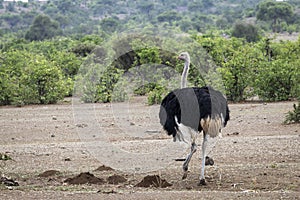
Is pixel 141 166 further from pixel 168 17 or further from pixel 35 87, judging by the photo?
pixel 168 17

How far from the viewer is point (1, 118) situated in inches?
749

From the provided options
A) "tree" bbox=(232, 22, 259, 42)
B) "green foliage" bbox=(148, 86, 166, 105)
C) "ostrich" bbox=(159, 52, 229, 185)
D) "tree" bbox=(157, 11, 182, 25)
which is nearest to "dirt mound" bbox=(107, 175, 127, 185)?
"ostrich" bbox=(159, 52, 229, 185)

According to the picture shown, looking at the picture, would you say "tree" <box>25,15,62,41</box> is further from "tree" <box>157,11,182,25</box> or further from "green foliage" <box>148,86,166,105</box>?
"green foliage" <box>148,86,166,105</box>

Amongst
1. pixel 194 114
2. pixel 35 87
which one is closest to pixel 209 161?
pixel 194 114

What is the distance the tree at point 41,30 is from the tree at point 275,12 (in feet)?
76.2

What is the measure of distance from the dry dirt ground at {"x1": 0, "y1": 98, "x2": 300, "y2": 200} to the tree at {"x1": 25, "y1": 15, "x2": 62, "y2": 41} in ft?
163

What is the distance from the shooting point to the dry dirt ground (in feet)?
23.6

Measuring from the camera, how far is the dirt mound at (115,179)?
26.4ft

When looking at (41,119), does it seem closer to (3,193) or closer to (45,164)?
(45,164)

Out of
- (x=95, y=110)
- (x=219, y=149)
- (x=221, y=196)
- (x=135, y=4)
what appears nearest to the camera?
(x=221, y=196)

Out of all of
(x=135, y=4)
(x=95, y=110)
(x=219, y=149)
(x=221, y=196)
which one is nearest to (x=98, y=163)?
(x=219, y=149)

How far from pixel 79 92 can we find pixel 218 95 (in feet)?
54.5

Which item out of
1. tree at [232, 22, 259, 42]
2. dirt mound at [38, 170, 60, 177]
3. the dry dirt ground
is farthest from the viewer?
tree at [232, 22, 259, 42]

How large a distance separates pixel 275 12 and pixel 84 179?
64.4 meters
